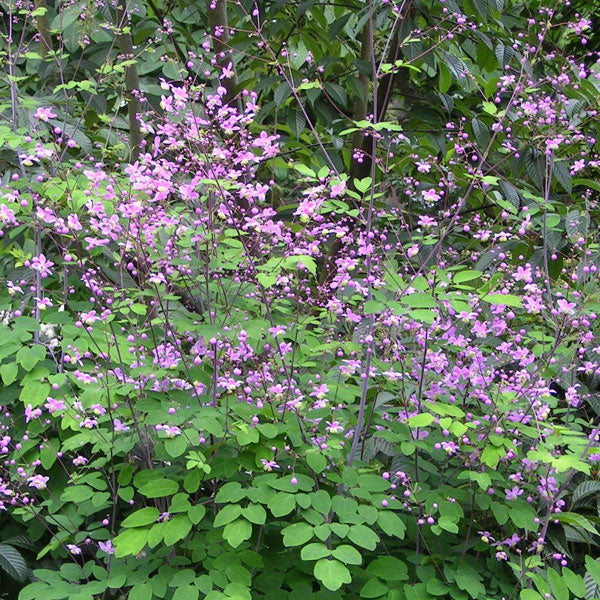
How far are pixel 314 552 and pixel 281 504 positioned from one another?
16 centimetres

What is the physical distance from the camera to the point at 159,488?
7.39 ft

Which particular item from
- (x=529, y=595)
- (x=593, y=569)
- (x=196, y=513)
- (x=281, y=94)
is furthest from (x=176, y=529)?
(x=281, y=94)

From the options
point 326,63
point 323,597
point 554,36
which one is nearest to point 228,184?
point 323,597

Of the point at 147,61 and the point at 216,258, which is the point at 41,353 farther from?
the point at 147,61

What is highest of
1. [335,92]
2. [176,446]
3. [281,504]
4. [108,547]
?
[335,92]

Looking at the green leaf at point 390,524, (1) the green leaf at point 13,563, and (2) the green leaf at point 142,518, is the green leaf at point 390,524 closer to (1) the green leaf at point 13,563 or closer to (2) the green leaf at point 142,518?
(2) the green leaf at point 142,518

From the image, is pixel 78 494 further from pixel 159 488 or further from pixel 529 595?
pixel 529 595

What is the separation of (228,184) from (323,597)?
122cm

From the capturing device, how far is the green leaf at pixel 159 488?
2236mm

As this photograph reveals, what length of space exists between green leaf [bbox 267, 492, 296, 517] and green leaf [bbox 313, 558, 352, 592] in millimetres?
159

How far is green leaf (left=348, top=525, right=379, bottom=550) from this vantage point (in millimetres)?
2094

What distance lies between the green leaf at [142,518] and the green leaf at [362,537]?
56 cm

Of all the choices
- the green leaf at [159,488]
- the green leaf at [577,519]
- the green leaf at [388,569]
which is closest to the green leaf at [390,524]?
the green leaf at [388,569]

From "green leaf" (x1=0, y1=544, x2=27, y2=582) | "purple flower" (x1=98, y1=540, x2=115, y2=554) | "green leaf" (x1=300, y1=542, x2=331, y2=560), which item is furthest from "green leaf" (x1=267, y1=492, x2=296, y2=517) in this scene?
"green leaf" (x1=0, y1=544, x2=27, y2=582)
